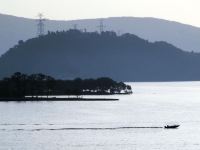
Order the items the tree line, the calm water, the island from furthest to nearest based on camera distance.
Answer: the tree line
the island
the calm water

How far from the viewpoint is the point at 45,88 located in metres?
147

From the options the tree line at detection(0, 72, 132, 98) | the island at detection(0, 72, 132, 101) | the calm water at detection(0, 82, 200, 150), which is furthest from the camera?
the tree line at detection(0, 72, 132, 98)

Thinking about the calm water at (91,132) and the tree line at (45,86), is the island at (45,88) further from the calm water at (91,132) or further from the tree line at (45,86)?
the calm water at (91,132)

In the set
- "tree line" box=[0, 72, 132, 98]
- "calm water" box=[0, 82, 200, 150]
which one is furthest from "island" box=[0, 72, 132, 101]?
"calm water" box=[0, 82, 200, 150]

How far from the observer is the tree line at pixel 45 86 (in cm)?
13650

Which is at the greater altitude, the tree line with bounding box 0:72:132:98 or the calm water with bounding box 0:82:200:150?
the tree line with bounding box 0:72:132:98

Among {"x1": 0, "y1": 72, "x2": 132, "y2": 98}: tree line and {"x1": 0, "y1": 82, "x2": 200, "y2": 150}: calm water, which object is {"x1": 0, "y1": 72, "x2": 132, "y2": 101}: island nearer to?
{"x1": 0, "y1": 72, "x2": 132, "y2": 98}: tree line

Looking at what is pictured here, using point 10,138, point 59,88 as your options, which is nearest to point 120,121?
point 10,138

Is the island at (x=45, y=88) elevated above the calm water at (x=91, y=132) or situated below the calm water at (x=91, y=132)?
above

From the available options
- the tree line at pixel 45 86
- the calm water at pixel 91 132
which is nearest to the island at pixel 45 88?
the tree line at pixel 45 86

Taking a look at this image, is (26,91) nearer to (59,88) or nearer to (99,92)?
(59,88)

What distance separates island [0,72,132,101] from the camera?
445ft

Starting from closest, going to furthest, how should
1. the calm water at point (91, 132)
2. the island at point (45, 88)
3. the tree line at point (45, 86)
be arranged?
the calm water at point (91, 132) → the island at point (45, 88) → the tree line at point (45, 86)

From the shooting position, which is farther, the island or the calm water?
the island
